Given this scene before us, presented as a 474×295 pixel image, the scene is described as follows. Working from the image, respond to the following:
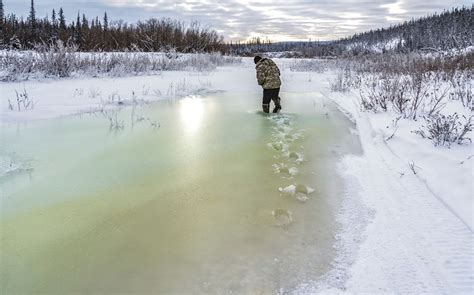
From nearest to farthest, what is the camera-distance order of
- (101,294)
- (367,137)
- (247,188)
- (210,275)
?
1. (101,294)
2. (210,275)
3. (247,188)
4. (367,137)

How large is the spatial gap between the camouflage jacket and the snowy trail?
5275mm

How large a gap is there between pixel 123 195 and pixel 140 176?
0.62m

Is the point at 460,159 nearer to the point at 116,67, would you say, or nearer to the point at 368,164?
the point at 368,164

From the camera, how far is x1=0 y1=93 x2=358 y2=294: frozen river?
2811mm

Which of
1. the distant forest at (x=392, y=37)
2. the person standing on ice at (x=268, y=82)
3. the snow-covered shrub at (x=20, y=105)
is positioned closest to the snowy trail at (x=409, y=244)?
the person standing on ice at (x=268, y=82)

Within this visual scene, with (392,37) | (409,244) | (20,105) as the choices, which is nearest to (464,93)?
(409,244)

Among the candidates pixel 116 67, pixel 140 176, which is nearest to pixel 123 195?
pixel 140 176

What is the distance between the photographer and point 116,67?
16312 mm

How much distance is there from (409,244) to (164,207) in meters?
2.34

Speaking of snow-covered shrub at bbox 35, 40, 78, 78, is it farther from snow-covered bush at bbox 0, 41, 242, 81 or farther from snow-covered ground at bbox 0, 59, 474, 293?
snow-covered ground at bbox 0, 59, 474, 293

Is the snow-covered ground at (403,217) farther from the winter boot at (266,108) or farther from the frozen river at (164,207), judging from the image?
the winter boot at (266,108)

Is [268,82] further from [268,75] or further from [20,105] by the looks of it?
[20,105]

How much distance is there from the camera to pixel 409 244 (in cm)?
317

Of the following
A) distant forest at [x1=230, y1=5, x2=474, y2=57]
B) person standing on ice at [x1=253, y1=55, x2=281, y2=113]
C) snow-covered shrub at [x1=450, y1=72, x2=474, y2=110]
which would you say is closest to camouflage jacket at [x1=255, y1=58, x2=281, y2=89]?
person standing on ice at [x1=253, y1=55, x2=281, y2=113]
